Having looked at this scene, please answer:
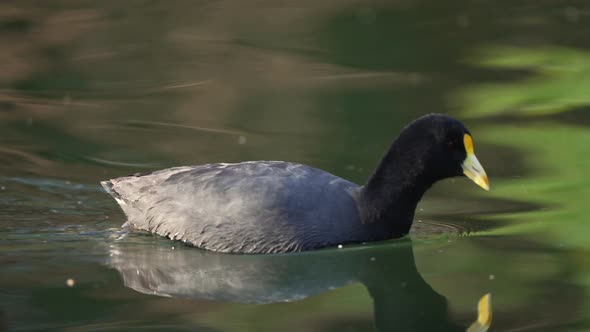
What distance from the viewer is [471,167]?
7641 mm

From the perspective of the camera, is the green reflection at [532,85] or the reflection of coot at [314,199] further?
the green reflection at [532,85]

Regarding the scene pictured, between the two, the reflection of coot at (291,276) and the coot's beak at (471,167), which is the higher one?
the coot's beak at (471,167)

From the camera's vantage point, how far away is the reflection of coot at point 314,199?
7.63 m

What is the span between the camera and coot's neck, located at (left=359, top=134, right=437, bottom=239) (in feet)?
25.3

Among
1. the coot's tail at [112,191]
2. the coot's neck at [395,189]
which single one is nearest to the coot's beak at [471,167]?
the coot's neck at [395,189]

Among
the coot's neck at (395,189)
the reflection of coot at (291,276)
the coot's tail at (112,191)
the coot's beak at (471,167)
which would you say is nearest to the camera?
the reflection of coot at (291,276)

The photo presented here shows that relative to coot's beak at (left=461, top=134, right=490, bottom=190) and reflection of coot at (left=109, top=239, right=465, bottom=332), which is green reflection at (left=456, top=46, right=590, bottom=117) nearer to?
coot's beak at (left=461, top=134, right=490, bottom=190)

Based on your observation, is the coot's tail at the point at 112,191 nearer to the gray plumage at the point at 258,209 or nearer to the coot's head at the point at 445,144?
the gray plumage at the point at 258,209

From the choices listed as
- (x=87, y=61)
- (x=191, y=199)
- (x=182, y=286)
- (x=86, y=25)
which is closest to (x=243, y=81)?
(x=87, y=61)

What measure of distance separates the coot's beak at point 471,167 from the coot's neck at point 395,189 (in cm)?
25

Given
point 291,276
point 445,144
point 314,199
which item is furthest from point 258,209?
point 445,144

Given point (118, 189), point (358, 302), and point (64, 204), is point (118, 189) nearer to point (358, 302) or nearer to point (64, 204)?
point (64, 204)

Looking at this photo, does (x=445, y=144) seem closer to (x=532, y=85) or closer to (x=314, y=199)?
(x=314, y=199)

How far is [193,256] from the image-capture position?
771 cm
